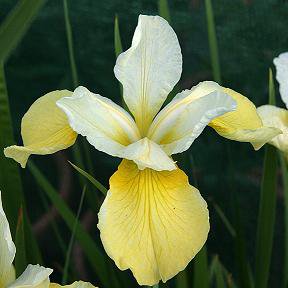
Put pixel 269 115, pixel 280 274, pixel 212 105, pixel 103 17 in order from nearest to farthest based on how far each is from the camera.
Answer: pixel 212 105 < pixel 269 115 < pixel 103 17 < pixel 280 274

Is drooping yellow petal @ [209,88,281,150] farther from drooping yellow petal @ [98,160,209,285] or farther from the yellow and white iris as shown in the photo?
the yellow and white iris

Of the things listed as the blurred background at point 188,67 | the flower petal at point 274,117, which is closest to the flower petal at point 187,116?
the flower petal at point 274,117

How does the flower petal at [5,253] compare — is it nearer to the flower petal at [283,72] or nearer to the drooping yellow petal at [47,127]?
the drooping yellow petal at [47,127]

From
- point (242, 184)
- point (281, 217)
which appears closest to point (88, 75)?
point (242, 184)

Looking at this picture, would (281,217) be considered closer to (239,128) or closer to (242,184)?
(242,184)

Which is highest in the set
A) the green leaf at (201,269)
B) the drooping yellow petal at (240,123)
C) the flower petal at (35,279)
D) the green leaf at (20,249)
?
the drooping yellow petal at (240,123)
